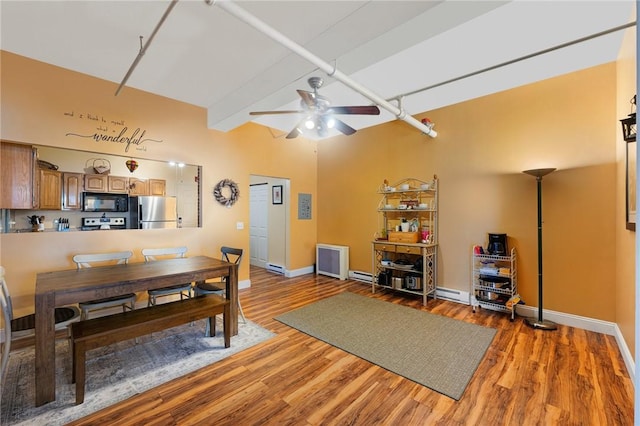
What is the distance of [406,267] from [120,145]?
174 inches

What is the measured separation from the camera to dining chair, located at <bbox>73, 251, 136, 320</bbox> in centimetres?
269

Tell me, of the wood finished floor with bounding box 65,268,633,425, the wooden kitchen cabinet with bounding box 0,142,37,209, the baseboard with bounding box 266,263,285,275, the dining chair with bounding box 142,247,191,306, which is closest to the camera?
the wood finished floor with bounding box 65,268,633,425

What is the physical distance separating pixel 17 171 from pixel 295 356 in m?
3.59

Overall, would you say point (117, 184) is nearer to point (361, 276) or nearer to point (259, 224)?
point (259, 224)

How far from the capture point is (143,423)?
1.76m

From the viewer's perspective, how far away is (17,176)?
9.72ft

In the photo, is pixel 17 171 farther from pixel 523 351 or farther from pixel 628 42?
pixel 628 42

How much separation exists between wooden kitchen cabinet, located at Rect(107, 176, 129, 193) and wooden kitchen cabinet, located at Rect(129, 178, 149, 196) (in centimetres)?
5

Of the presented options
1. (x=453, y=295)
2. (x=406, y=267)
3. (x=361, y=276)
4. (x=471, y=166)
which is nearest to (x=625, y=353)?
(x=453, y=295)

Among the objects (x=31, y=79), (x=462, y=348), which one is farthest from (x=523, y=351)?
(x=31, y=79)

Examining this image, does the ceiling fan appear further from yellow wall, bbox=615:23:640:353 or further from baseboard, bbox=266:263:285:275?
baseboard, bbox=266:263:285:275

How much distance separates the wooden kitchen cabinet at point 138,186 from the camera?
373cm

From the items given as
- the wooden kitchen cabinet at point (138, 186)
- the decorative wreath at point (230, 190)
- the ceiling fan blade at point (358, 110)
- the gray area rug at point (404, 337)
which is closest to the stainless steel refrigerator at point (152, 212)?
the wooden kitchen cabinet at point (138, 186)

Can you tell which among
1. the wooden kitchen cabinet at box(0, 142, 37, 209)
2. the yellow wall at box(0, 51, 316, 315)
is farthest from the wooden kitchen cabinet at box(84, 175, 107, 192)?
the wooden kitchen cabinet at box(0, 142, 37, 209)
